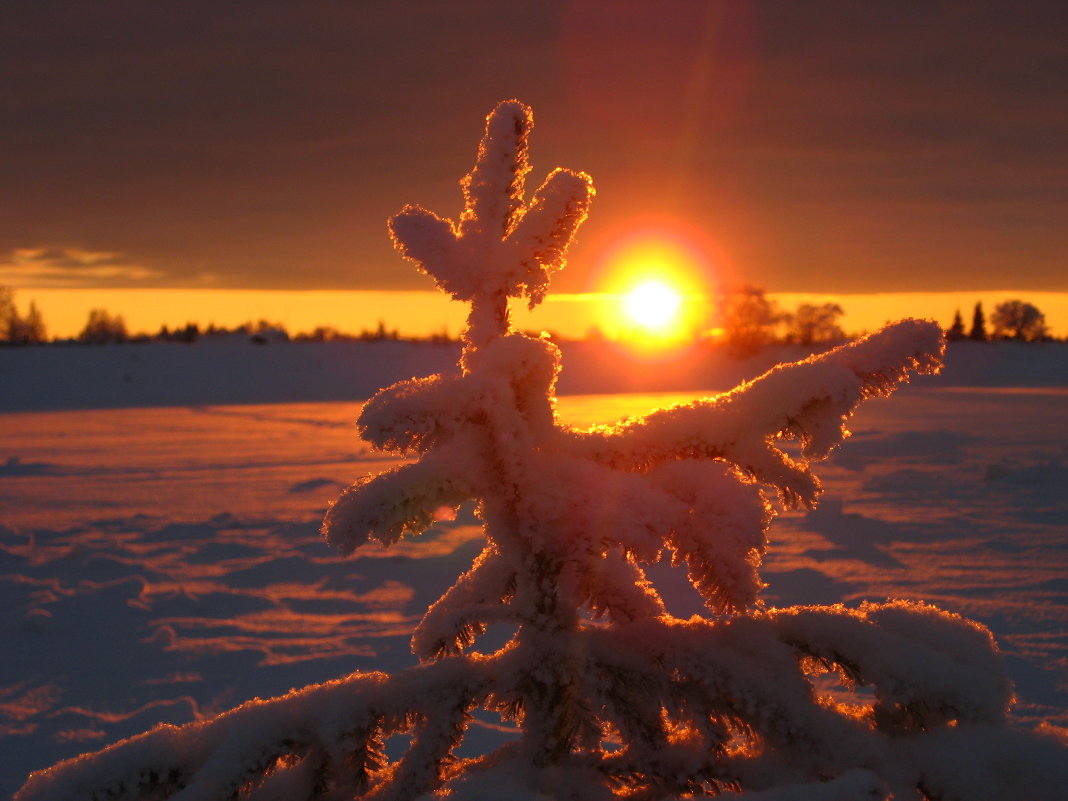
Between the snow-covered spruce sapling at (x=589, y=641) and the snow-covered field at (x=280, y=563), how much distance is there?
2.67 metres

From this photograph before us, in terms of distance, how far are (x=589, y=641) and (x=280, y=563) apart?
17.9 feet

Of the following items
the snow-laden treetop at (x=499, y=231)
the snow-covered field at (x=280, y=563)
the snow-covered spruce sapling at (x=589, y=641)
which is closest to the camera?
the snow-covered spruce sapling at (x=589, y=641)

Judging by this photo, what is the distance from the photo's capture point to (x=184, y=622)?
5.09 meters

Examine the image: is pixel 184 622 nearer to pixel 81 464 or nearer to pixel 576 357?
pixel 81 464

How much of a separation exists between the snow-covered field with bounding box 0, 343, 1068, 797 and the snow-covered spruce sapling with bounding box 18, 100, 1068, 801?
2.67m

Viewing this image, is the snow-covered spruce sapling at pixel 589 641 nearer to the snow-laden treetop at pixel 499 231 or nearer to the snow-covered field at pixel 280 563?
the snow-laden treetop at pixel 499 231

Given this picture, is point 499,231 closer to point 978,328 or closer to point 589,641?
point 589,641

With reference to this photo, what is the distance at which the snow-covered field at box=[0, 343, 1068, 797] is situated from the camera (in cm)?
420

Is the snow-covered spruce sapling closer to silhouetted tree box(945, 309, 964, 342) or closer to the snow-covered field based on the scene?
Result: the snow-covered field

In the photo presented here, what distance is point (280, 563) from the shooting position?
639 centimetres

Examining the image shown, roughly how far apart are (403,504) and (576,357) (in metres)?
30.3

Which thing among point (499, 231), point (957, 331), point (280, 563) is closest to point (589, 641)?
point (499, 231)

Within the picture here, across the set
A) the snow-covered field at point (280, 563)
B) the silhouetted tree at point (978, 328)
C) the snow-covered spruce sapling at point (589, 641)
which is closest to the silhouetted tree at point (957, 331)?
the silhouetted tree at point (978, 328)

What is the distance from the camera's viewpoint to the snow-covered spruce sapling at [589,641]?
1.26 meters
